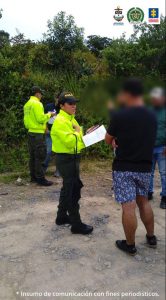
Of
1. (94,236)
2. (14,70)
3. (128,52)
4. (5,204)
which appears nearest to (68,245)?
(94,236)

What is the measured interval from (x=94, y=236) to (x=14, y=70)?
5.19 m

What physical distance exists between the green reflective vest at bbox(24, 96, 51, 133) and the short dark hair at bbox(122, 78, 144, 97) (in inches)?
181

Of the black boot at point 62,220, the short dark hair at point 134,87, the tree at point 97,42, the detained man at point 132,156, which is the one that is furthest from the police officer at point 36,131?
the short dark hair at point 134,87

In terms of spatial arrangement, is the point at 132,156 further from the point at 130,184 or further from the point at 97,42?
the point at 130,184

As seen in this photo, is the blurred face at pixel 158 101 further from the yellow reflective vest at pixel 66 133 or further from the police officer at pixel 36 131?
the police officer at pixel 36 131

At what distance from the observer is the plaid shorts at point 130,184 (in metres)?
2.35

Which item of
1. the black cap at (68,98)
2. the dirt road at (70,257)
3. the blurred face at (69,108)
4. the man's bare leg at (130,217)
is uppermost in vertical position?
the black cap at (68,98)

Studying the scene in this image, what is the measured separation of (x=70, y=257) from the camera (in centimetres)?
329

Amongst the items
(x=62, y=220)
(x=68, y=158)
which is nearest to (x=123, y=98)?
(x=68, y=158)

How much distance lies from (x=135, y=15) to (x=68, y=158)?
266cm

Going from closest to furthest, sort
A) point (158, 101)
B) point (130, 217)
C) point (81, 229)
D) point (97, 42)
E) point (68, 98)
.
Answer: point (158, 101) < point (97, 42) < point (68, 98) < point (130, 217) < point (81, 229)

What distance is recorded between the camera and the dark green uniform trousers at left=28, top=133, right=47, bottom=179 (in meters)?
5.61

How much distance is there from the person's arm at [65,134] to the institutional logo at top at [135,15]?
238 cm

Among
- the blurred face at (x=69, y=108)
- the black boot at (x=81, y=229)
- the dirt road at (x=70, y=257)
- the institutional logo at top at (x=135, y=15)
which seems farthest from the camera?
the black boot at (x=81, y=229)
